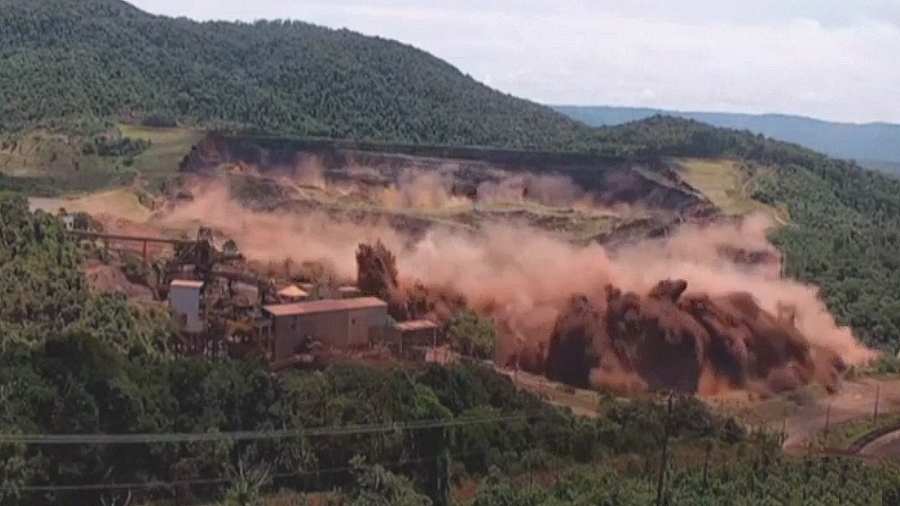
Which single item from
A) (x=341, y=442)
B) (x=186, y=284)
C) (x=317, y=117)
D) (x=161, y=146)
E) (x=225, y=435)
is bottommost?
(x=341, y=442)

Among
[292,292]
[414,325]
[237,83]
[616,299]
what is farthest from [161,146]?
[616,299]

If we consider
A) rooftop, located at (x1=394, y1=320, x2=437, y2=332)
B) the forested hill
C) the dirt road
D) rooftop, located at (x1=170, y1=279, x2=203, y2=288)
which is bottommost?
the dirt road

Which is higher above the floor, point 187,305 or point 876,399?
point 187,305

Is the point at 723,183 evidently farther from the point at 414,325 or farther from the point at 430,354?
the point at 430,354

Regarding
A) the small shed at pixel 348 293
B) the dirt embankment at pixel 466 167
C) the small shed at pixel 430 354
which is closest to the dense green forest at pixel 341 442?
the small shed at pixel 430 354

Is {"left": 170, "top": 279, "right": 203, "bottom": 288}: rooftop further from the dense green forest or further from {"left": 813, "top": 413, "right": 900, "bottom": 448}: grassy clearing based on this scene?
{"left": 813, "top": 413, "right": 900, "bottom": 448}: grassy clearing

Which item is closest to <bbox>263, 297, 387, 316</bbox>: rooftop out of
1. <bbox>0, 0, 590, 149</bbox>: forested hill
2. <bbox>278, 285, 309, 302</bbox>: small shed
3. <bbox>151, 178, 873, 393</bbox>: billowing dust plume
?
<bbox>278, 285, 309, 302</bbox>: small shed

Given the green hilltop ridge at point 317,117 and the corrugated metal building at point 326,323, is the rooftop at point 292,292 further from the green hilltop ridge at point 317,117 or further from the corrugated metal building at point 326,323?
the green hilltop ridge at point 317,117
